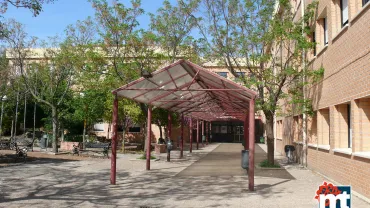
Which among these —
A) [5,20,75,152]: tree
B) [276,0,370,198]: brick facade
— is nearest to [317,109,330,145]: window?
[276,0,370,198]: brick facade

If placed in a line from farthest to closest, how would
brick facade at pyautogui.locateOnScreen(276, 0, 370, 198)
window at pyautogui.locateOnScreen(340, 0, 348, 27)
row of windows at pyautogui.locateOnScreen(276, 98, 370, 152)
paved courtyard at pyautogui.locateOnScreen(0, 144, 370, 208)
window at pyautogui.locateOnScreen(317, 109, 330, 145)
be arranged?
window at pyautogui.locateOnScreen(317, 109, 330, 145), window at pyautogui.locateOnScreen(340, 0, 348, 27), row of windows at pyautogui.locateOnScreen(276, 98, 370, 152), brick facade at pyautogui.locateOnScreen(276, 0, 370, 198), paved courtyard at pyautogui.locateOnScreen(0, 144, 370, 208)

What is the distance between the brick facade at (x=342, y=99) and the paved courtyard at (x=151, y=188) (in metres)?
0.94

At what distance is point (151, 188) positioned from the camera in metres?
11.0

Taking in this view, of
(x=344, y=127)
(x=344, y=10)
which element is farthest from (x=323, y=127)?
(x=344, y=10)

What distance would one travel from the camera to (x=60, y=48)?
23.2 m

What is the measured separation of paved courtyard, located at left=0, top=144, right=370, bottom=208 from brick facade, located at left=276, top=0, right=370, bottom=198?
0.94 meters

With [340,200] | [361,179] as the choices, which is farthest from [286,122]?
[340,200]

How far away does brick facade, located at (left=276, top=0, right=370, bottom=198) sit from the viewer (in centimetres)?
963

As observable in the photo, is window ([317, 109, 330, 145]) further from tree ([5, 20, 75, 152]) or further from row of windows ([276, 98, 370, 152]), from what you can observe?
tree ([5, 20, 75, 152])

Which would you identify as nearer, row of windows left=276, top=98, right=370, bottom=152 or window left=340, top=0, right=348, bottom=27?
row of windows left=276, top=98, right=370, bottom=152

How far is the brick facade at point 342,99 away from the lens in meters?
9.63

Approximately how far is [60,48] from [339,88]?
1684cm

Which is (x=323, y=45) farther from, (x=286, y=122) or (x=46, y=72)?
(x=46, y=72)

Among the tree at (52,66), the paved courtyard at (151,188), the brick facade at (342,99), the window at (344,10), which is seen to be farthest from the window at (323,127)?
the tree at (52,66)
